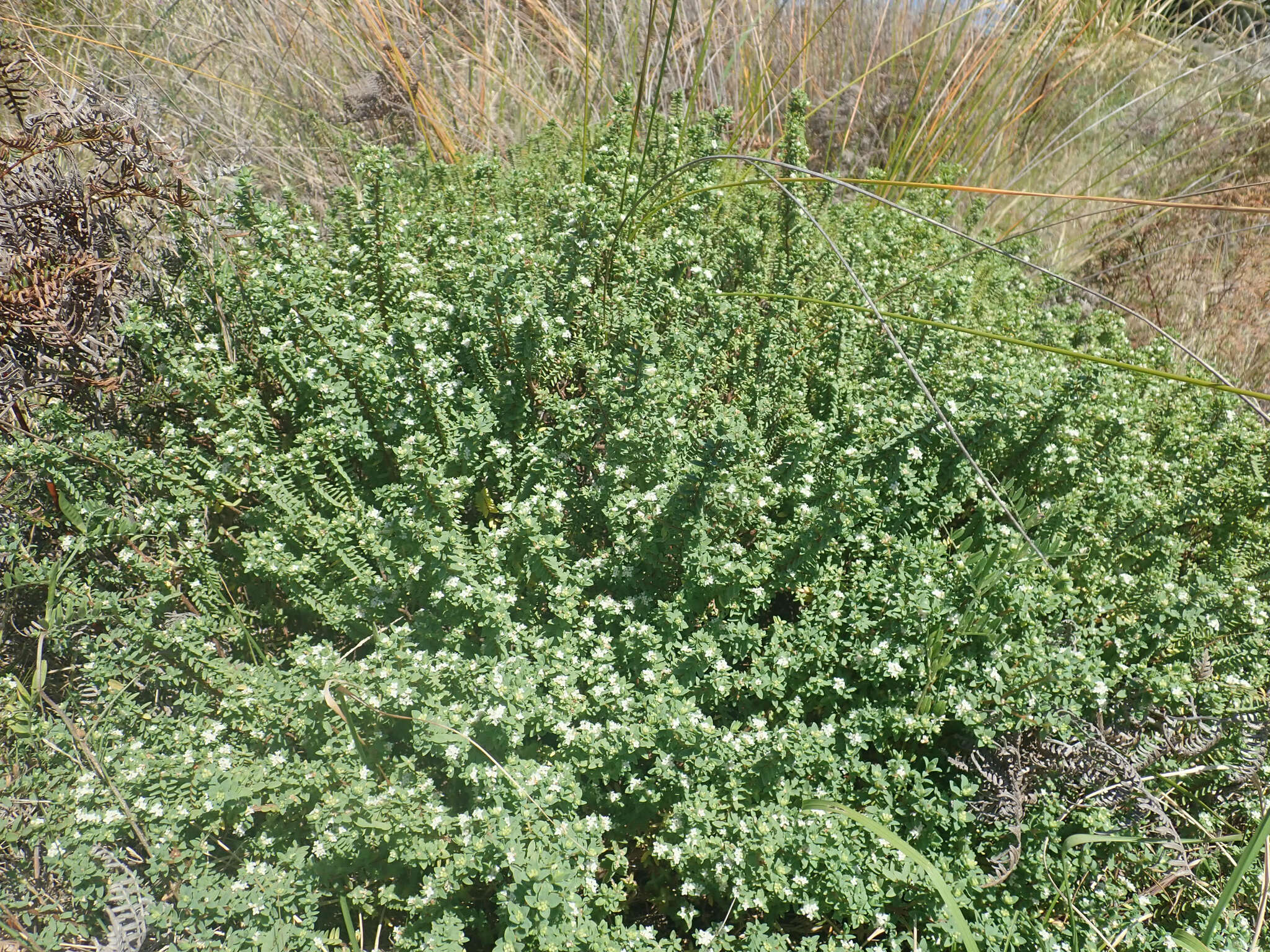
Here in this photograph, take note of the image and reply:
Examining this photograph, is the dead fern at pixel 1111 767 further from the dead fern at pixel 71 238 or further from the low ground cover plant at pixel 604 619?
the dead fern at pixel 71 238

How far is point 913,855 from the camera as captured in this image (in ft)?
6.16

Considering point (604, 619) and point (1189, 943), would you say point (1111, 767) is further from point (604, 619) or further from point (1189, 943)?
point (604, 619)

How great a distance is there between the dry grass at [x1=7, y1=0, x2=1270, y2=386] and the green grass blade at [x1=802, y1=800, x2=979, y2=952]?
3.41 meters

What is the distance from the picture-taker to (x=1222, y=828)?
224cm

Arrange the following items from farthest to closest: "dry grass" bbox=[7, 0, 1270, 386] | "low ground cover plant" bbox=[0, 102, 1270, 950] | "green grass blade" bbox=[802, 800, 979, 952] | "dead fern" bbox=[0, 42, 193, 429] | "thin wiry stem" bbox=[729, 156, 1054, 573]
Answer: "dry grass" bbox=[7, 0, 1270, 386], "dead fern" bbox=[0, 42, 193, 429], "thin wiry stem" bbox=[729, 156, 1054, 573], "low ground cover plant" bbox=[0, 102, 1270, 950], "green grass blade" bbox=[802, 800, 979, 952]

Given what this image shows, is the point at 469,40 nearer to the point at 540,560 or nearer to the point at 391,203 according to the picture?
the point at 391,203

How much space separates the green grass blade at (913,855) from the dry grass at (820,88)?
3411 millimetres

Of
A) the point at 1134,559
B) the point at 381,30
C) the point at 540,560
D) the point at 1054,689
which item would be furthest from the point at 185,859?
the point at 381,30

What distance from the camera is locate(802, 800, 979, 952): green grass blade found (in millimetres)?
1789

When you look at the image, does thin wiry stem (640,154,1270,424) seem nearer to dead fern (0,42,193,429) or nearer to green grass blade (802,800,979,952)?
green grass blade (802,800,979,952)

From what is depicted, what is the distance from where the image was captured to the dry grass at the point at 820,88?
4.57m

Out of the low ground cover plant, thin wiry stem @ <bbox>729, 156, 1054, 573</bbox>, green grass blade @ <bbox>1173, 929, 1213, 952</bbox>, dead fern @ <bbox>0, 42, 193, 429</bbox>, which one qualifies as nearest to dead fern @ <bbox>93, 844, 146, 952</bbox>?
the low ground cover plant

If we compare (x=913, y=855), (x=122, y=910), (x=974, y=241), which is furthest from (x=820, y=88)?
(x=122, y=910)

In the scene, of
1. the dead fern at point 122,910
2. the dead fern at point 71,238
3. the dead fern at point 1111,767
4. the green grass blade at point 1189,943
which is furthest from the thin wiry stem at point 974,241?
the dead fern at point 122,910
